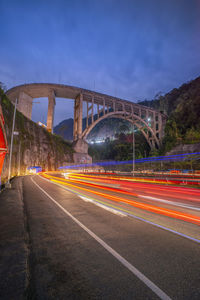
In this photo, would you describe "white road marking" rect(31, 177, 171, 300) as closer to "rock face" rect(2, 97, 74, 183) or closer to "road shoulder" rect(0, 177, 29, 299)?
"road shoulder" rect(0, 177, 29, 299)

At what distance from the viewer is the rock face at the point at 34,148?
3616cm

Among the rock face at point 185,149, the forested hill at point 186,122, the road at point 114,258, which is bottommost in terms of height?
the road at point 114,258

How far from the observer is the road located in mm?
2062

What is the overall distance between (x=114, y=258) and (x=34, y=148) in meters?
47.3

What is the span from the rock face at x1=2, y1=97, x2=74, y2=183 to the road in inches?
1333

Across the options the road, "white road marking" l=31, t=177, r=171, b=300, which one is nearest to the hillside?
the road

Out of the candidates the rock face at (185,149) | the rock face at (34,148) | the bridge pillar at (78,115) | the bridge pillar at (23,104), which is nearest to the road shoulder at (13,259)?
the rock face at (34,148)

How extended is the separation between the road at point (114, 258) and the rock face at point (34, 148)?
33.9 m

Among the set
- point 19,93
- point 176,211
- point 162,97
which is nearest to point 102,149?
point 162,97

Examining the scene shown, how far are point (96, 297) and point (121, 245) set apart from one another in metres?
1.61

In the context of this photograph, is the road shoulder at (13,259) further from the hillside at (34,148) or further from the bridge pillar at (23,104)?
the bridge pillar at (23,104)

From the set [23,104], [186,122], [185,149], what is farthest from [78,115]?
[186,122]

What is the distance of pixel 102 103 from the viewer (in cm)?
6306

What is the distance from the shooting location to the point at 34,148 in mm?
45719
